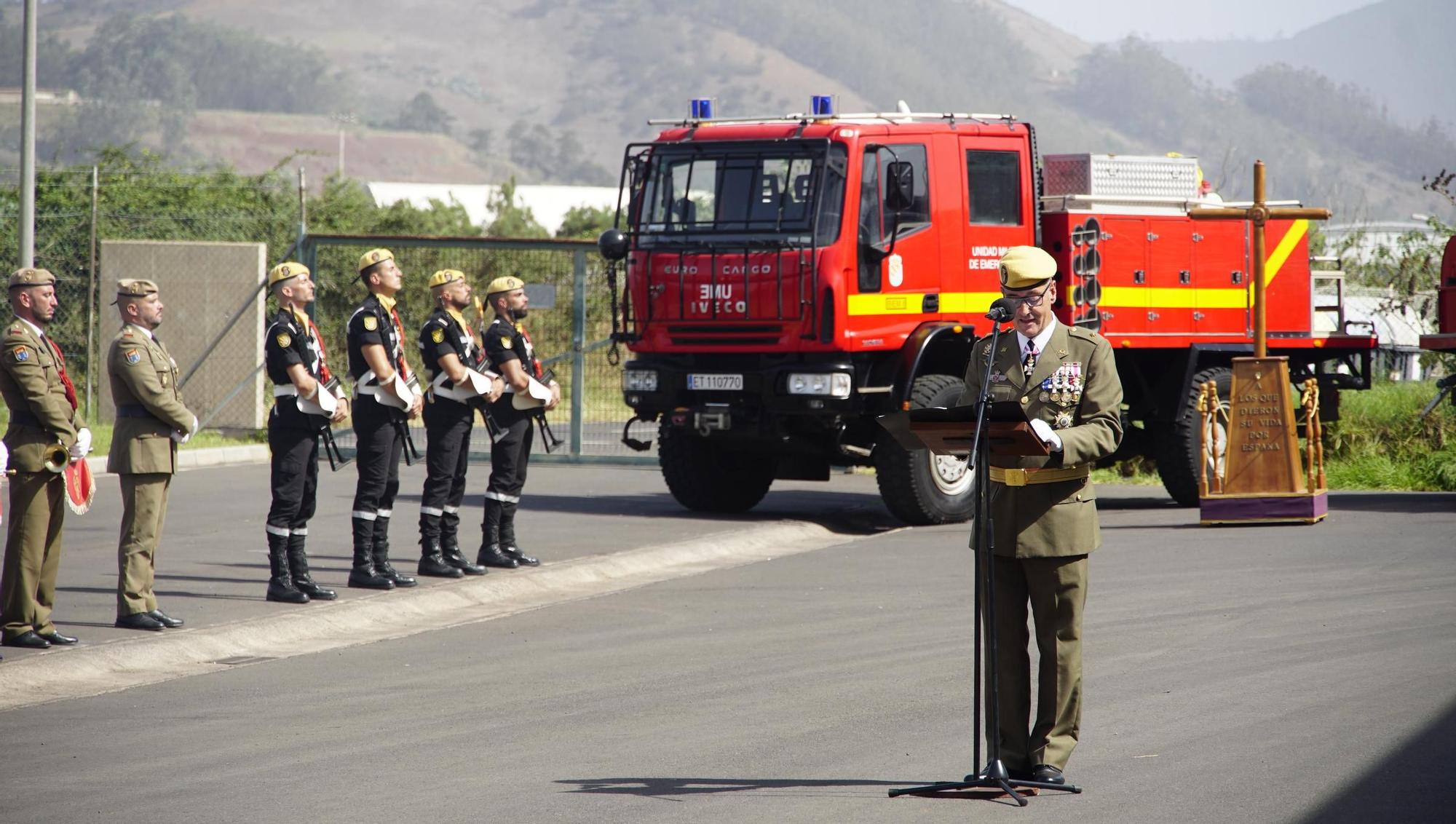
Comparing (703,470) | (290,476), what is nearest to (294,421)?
(290,476)

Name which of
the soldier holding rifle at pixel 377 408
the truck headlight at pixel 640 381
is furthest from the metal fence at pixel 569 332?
the soldier holding rifle at pixel 377 408

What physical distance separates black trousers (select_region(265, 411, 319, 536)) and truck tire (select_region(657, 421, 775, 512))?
5.43 m

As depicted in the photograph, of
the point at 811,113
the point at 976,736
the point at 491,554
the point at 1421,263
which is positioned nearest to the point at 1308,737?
the point at 976,736

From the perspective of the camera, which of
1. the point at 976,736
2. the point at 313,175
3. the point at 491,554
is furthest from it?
→ the point at 313,175

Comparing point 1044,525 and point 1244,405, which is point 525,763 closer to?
point 1044,525

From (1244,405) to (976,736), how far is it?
904 cm

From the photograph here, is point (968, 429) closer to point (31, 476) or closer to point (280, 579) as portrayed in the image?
point (31, 476)

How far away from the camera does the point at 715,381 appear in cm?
1497

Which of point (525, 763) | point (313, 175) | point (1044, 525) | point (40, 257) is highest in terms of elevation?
point (313, 175)

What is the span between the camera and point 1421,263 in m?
24.5

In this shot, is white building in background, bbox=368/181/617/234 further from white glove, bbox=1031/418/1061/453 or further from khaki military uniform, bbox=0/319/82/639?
white glove, bbox=1031/418/1061/453

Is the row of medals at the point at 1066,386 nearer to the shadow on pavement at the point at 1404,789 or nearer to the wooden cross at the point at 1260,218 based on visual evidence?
the shadow on pavement at the point at 1404,789

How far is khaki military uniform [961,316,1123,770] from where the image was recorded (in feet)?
21.1

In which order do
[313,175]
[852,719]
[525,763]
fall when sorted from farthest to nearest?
1. [313,175]
2. [852,719]
3. [525,763]
